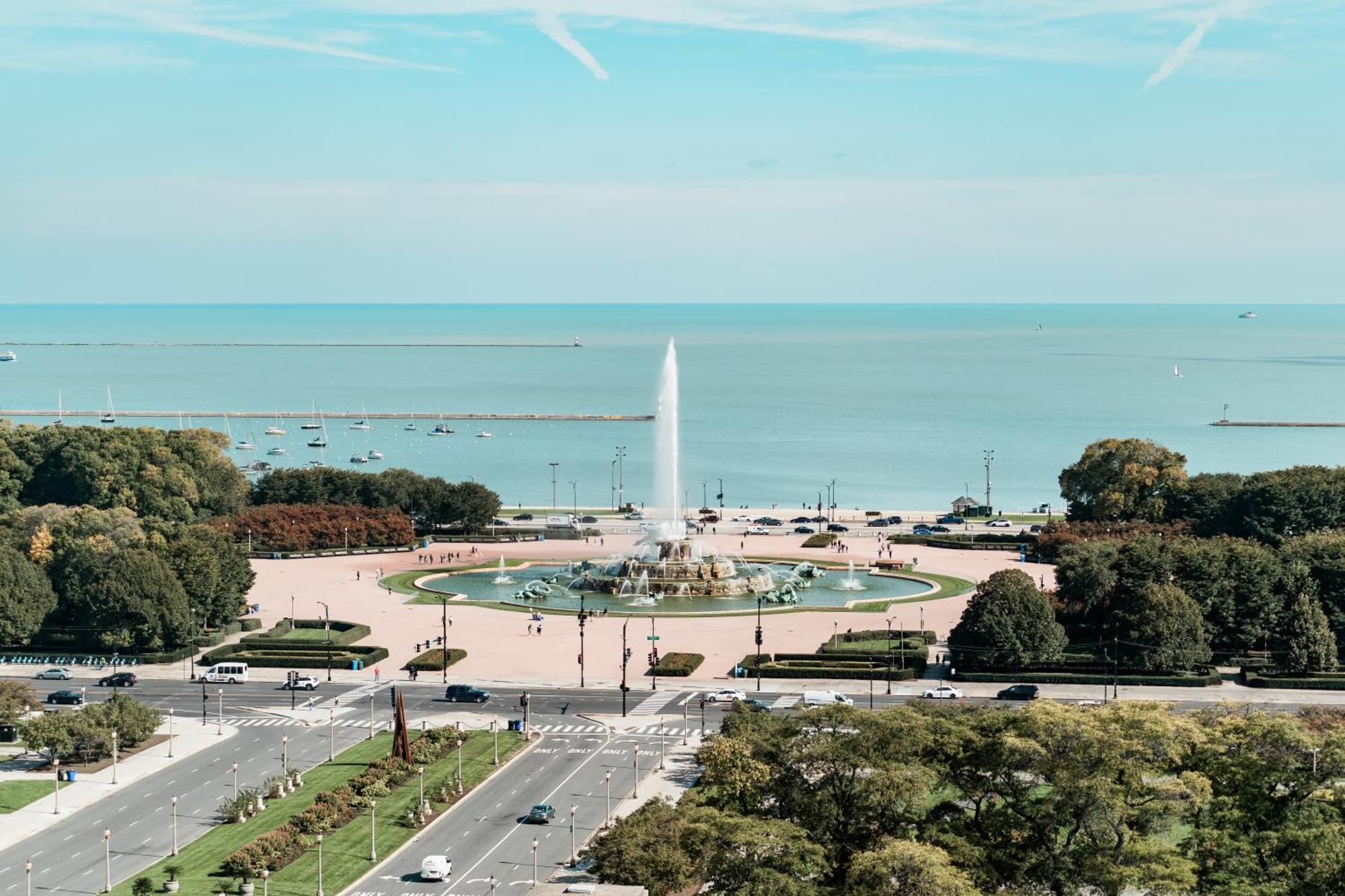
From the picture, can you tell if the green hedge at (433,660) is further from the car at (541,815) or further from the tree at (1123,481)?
the tree at (1123,481)

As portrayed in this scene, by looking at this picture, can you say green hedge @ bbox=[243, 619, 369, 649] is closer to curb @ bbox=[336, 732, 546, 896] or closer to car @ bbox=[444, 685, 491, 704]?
car @ bbox=[444, 685, 491, 704]

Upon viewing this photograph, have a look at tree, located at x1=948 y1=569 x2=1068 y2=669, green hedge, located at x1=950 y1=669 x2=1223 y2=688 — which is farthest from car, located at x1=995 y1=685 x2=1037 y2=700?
tree, located at x1=948 y1=569 x2=1068 y2=669

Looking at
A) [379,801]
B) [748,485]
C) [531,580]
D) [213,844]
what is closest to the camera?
[213,844]

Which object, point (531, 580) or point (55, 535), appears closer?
point (55, 535)

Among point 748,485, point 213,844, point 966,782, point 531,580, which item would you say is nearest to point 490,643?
point 531,580

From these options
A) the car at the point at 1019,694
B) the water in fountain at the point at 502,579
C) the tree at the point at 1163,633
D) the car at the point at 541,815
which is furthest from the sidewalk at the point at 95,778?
the tree at the point at 1163,633

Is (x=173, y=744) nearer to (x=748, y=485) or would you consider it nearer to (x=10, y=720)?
(x=10, y=720)
